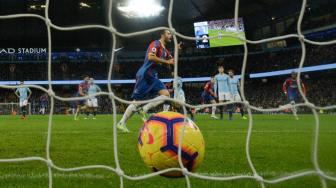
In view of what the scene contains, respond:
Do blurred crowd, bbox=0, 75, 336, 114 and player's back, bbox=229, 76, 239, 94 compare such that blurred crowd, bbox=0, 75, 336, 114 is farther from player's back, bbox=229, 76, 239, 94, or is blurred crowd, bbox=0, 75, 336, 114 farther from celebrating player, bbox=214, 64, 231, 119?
celebrating player, bbox=214, 64, 231, 119

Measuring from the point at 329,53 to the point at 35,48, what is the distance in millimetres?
24585

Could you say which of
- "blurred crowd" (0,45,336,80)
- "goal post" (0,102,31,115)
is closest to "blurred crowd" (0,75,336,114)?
"goal post" (0,102,31,115)

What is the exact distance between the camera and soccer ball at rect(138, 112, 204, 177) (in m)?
2.51

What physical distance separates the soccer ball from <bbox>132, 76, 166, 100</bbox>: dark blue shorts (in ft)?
13.1

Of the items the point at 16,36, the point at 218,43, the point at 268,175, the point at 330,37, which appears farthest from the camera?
the point at 16,36

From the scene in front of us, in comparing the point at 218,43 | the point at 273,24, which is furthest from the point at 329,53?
the point at 218,43

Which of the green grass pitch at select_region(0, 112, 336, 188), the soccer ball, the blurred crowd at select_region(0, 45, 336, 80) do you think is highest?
the blurred crowd at select_region(0, 45, 336, 80)

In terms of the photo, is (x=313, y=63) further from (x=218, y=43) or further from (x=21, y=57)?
(x=21, y=57)

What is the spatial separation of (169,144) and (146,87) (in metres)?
4.23

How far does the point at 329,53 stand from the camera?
27062 mm

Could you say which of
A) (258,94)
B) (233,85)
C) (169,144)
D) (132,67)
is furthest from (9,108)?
(169,144)

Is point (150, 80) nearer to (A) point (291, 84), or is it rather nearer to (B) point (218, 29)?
(A) point (291, 84)

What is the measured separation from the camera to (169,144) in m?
2.51

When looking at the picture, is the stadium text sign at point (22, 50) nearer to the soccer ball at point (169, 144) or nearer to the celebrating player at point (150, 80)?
the celebrating player at point (150, 80)
